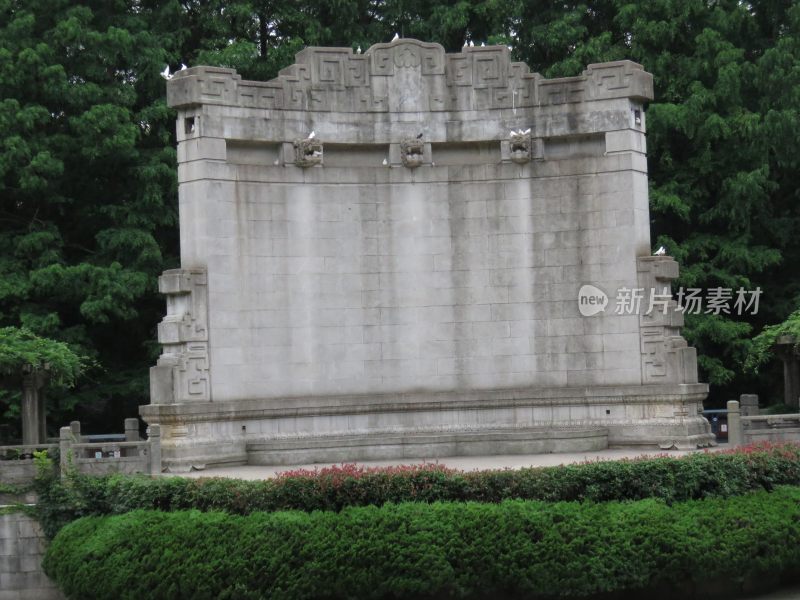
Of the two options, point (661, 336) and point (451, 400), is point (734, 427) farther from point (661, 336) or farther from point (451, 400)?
point (451, 400)

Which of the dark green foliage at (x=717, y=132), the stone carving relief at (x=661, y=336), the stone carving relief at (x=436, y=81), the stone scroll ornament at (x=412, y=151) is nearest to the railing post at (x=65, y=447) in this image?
the stone carving relief at (x=436, y=81)

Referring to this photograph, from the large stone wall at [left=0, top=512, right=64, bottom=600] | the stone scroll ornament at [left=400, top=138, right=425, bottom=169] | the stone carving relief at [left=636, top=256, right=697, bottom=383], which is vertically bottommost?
the large stone wall at [left=0, top=512, right=64, bottom=600]

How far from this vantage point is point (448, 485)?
19250 mm

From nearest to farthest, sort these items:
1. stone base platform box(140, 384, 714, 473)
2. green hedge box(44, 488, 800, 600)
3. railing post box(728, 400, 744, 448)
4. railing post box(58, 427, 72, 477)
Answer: green hedge box(44, 488, 800, 600)
railing post box(58, 427, 72, 477)
railing post box(728, 400, 744, 448)
stone base platform box(140, 384, 714, 473)

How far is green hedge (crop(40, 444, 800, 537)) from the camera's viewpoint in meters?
19.1

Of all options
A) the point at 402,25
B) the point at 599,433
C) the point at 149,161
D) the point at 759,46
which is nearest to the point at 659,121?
the point at 759,46

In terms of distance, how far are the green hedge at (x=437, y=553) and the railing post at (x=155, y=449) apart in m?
3.25

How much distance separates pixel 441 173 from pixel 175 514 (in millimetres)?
10441

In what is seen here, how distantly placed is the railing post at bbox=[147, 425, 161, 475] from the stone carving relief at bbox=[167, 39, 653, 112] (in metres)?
7.10

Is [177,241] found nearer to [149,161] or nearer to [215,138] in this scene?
[149,161]

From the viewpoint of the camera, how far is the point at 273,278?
2600 centimetres

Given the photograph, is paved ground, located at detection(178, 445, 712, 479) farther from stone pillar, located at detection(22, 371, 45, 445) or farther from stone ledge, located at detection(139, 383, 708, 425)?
stone pillar, located at detection(22, 371, 45, 445)

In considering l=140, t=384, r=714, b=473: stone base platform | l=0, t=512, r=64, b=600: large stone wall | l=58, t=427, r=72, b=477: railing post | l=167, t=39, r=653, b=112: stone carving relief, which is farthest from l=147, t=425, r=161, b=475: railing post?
l=167, t=39, r=653, b=112: stone carving relief

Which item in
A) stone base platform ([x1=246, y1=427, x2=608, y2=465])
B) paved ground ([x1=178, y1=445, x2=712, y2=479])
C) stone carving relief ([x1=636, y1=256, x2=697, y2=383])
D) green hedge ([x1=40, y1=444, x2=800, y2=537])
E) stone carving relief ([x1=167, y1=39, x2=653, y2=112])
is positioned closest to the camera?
green hedge ([x1=40, y1=444, x2=800, y2=537])
